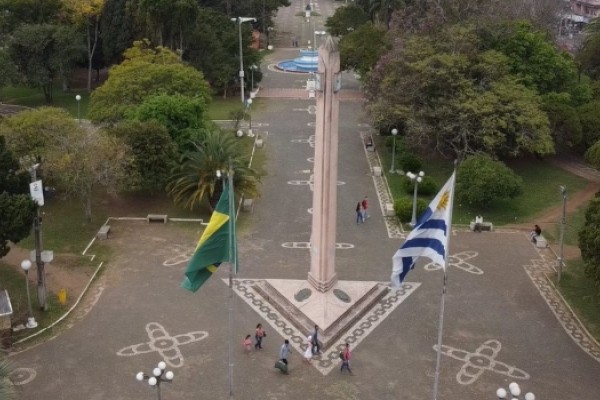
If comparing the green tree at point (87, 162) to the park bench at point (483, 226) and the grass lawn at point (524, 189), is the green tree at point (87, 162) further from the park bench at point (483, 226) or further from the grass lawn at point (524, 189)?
the park bench at point (483, 226)

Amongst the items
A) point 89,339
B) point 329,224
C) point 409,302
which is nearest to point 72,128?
point 89,339

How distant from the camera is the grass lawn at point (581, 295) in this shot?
26156mm

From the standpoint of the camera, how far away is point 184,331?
25.2m

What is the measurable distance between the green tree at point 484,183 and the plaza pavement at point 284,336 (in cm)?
230

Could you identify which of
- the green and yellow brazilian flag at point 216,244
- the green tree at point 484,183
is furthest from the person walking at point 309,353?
the green tree at point 484,183

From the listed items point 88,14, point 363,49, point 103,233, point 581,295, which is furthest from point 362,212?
point 88,14

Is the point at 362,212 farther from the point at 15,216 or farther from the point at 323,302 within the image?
the point at 15,216

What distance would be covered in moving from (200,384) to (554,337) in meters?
12.5

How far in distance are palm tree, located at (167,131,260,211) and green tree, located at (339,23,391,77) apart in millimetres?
22329

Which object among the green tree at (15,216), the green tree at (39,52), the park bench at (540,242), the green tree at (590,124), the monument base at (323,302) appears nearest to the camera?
the monument base at (323,302)

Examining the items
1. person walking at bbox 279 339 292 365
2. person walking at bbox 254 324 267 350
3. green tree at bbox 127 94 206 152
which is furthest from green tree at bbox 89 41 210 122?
person walking at bbox 279 339 292 365

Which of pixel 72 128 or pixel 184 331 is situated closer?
pixel 184 331

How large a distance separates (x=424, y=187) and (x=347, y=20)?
3703 centimetres

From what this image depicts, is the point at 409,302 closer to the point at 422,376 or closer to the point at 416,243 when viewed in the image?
the point at 422,376
